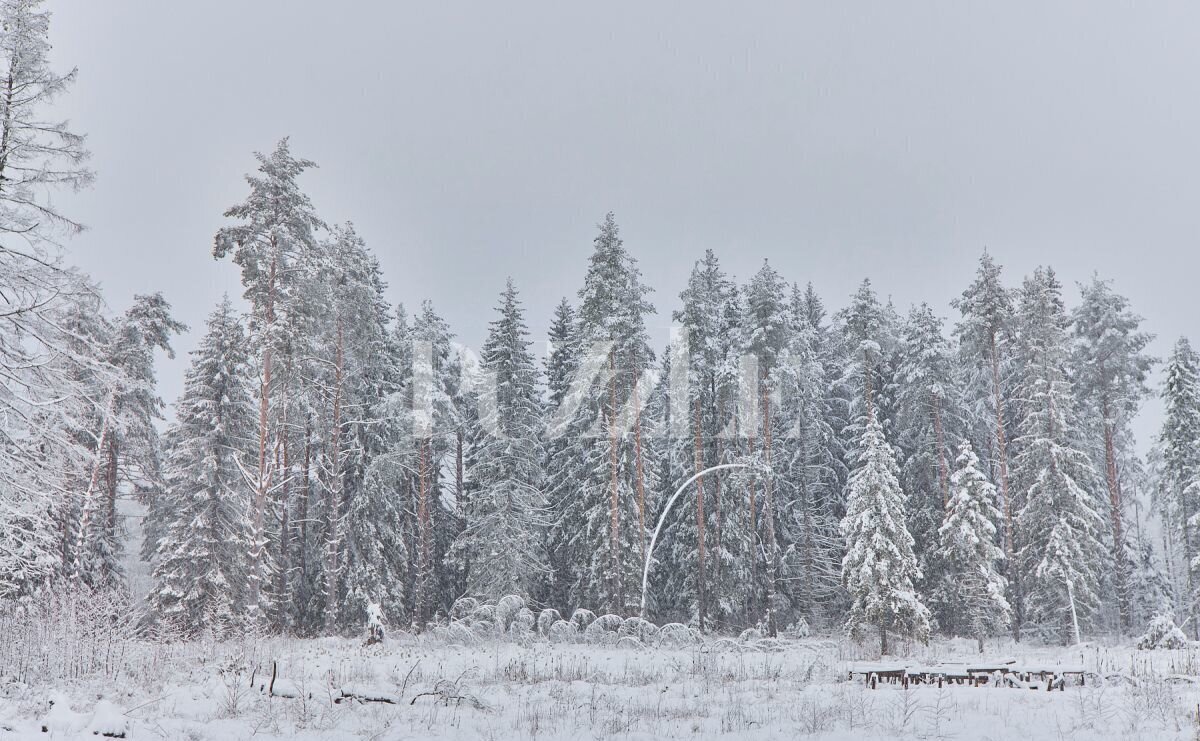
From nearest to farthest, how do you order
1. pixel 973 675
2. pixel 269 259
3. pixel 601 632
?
pixel 973 675
pixel 269 259
pixel 601 632

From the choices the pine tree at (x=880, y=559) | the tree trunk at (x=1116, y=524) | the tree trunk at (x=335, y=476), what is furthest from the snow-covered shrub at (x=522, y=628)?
the tree trunk at (x=1116, y=524)

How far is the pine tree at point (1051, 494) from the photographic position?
28828mm

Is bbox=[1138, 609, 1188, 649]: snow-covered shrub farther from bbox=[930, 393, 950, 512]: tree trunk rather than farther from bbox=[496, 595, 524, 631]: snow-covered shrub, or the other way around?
bbox=[496, 595, 524, 631]: snow-covered shrub

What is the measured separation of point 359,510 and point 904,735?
1060 inches

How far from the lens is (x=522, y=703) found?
11164 mm

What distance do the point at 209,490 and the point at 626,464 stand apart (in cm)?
1569

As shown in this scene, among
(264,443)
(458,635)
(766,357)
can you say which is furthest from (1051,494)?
(264,443)

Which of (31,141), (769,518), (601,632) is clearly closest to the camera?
(31,141)

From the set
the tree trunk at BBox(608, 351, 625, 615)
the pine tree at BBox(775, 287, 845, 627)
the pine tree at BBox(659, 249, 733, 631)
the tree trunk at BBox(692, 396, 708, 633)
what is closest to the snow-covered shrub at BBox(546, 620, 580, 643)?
the tree trunk at BBox(608, 351, 625, 615)

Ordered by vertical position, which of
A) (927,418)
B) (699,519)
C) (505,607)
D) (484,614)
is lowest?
(484,614)

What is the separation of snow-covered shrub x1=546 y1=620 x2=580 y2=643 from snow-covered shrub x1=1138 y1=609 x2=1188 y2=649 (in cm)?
1689

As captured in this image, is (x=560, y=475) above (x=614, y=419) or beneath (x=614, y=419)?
beneath

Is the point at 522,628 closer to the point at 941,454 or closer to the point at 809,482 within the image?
the point at 809,482

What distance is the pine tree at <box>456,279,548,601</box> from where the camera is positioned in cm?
3100
